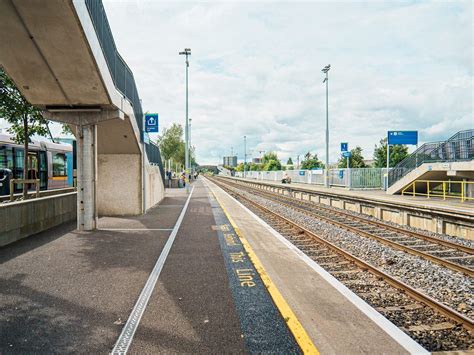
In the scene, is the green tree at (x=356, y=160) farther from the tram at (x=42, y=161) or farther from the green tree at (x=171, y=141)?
the tram at (x=42, y=161)

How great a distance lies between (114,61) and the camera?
10.5 m

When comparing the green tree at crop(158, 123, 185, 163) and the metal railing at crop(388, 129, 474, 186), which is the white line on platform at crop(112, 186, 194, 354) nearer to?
the metal railing at crop(388, 129, 474, 186)

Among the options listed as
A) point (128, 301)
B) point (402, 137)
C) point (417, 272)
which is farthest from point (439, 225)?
point (402, 137)

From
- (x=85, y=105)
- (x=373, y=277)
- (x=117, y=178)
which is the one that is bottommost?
(x=373, y=277)

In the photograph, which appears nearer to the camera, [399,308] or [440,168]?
[399,308]

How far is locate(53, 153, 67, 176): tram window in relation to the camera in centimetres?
2114

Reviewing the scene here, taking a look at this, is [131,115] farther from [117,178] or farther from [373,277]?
[373,277]

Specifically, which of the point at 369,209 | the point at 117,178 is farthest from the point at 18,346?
the point at 369,209

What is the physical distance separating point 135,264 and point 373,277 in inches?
181

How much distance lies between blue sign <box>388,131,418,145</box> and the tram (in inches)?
992

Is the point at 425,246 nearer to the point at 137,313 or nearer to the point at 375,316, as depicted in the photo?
the point at 375,316

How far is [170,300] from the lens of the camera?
4699mm

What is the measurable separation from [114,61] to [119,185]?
553 cm

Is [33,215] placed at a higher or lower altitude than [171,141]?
lower
